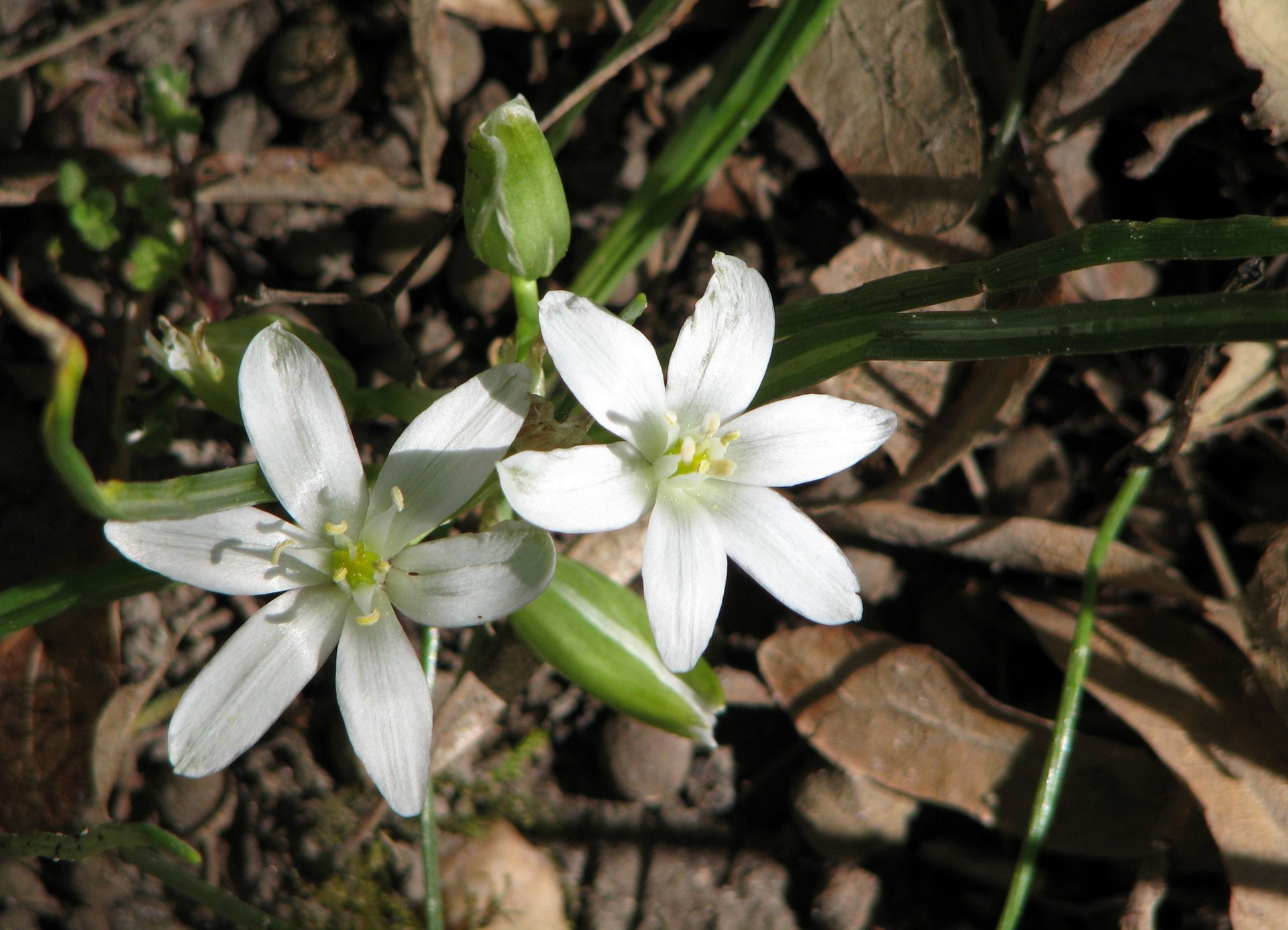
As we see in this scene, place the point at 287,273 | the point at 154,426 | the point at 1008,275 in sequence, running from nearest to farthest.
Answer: the point at 1008,275 → the point at 154,426 → the point at 287,273

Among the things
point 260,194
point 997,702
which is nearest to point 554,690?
point 997,702

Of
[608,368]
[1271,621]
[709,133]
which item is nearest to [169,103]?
[709,133]

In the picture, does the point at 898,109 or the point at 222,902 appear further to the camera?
the point at 898,109

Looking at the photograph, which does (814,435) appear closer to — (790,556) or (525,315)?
(790,556)

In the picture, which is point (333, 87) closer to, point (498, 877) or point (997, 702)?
point (498, 877)

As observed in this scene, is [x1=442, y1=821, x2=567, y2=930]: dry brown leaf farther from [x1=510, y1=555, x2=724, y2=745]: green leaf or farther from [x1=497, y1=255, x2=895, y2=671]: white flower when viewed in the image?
[x1=497, y1=255, x2=895, y2=671]: white flower
